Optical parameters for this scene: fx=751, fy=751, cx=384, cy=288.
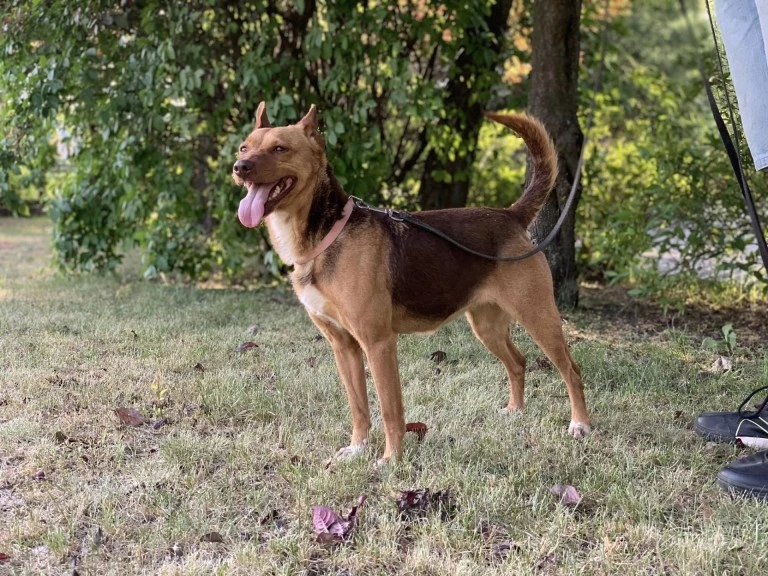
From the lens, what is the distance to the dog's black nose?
2885mm

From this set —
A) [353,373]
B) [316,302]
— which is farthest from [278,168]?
[353,373]

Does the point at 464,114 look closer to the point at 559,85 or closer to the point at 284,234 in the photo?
the point at 559,85

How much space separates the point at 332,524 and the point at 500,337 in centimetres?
174

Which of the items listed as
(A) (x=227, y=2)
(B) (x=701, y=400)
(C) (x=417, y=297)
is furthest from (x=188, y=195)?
(B) (x=701, y=400)

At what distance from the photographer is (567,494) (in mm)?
2730

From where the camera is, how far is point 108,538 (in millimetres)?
2447

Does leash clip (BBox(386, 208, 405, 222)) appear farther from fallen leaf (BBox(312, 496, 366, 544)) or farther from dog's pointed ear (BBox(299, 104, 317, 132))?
fallen leaf (BBox(312, 496, 366, 544))

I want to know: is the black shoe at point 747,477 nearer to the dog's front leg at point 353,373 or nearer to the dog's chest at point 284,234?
the dog's front leg at point 353,373

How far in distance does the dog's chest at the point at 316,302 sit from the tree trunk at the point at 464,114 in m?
4.43

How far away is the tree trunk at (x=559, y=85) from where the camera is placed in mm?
6078

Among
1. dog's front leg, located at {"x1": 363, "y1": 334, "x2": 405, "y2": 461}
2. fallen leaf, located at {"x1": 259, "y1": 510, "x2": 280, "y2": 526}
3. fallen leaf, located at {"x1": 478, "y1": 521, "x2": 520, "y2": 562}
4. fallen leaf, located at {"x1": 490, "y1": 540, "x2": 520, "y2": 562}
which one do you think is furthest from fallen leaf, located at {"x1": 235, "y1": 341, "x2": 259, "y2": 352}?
fallen leaf, located at {"x1": 490, "y1": 540, "x2": 520, "y2": 562}

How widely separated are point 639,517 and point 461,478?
2.13 feet

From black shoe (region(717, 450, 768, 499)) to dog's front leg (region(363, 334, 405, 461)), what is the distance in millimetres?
1249

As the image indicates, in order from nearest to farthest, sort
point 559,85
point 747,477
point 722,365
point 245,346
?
point 747,477 → point 722,365 → point 245,346 → point 559,85
